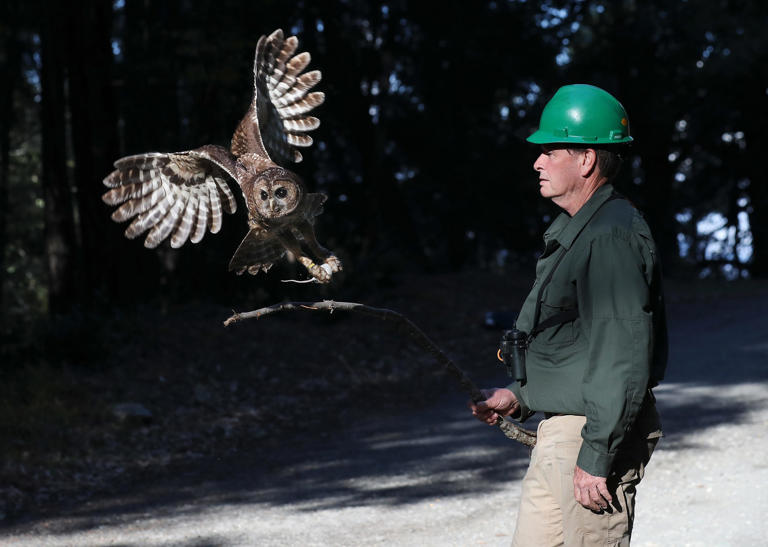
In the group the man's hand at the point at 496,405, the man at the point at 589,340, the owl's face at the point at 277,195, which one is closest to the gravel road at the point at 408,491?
the man's hand at the point at 496,405

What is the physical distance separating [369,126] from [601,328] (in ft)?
56.4

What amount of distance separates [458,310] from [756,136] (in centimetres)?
1257

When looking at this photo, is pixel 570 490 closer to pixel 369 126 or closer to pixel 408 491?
pixel 408 491

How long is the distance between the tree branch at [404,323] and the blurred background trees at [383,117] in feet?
32.0

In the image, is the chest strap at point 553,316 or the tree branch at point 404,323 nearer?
the tree branch at point 404,323

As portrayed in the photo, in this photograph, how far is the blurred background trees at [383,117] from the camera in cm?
1275

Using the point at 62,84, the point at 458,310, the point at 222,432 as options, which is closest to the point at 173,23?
the point at 62,84

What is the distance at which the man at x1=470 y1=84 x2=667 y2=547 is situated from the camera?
2793 millimetres

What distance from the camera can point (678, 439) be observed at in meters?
8.37

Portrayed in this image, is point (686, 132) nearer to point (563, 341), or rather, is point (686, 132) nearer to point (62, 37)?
point (62, 37)

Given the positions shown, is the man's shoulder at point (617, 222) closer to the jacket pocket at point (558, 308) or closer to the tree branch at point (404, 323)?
the jacket pocket at point (558, 308)

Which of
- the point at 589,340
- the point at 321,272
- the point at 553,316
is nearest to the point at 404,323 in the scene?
the point at 321,272

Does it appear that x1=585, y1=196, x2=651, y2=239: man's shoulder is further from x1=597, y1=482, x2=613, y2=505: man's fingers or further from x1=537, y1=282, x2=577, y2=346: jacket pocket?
x1=597, y1=482, x2=613, y2=505: man's fingers

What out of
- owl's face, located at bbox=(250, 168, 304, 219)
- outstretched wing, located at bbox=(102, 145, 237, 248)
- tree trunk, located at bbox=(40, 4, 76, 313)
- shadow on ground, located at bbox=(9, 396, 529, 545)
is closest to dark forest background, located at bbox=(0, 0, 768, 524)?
tree trunk, located at bbox=(40, 4, 76, 313)
